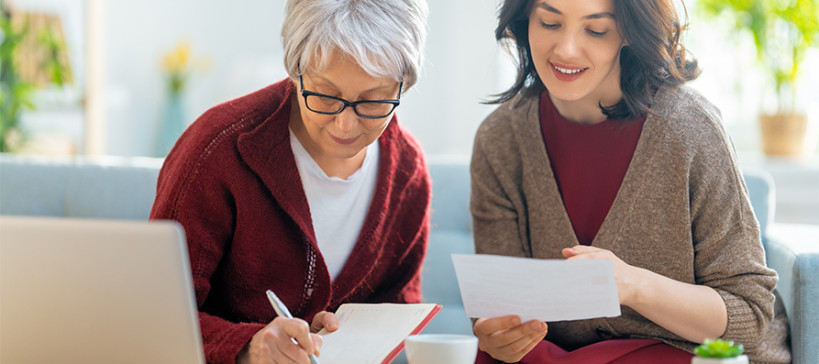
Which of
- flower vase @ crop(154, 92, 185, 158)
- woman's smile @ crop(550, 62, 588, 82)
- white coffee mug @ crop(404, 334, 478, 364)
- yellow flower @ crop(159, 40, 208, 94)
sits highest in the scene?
woman's smile @ crop(550, 62, 588, 82)

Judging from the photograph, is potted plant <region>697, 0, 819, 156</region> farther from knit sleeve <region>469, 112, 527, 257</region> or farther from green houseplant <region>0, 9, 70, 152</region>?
green houseplant <region>0, 9, 70, 152</region>

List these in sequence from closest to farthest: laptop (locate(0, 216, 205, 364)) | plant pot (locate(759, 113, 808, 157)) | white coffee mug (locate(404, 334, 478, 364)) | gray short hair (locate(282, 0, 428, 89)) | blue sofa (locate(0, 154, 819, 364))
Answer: laptop (locate(0, 216, 205, 364)), white coffee mug (locate(404, 334, 478, 364)), gray short hair (locate(282, 0, 428, 89)), blue sofa (locate(0, 154, 819, 364)), plant pot (locate(759, 113, 808, 157))

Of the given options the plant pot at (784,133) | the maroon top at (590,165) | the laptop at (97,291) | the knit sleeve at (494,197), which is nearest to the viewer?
the laptop at (97,291)

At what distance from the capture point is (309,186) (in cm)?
153

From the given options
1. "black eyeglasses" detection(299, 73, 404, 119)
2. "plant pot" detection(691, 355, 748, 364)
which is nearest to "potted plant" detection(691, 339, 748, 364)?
"plant pot" detection(691, 355, 748, 364)

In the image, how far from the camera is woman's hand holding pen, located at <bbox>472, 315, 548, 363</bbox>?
1.20 meters

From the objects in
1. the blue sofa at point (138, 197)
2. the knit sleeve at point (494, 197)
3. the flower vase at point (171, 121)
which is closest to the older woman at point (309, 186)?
the knit sleeve at point (494, 197)

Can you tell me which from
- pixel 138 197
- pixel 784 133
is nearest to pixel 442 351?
pixel 138 197

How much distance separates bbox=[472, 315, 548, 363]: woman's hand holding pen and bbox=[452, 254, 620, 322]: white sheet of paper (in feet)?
0.18

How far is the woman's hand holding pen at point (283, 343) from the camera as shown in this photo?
107 cm

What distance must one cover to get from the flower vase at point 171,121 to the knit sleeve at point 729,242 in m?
3.44

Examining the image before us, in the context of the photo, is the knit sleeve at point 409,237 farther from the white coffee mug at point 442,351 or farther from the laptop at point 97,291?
the laptop at point 97,291

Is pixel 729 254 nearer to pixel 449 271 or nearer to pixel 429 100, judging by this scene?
pixel 449 271

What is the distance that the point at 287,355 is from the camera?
1.12m
